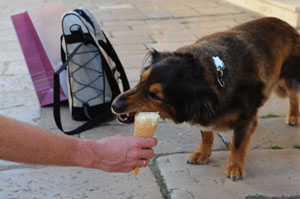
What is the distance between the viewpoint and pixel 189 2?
402 inches

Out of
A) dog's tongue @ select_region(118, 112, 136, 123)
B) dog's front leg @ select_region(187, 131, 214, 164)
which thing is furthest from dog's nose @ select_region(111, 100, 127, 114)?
dog's tongue @ select_region(118, 112, 136, 123)

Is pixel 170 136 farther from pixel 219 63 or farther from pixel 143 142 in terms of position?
pixel 143 142

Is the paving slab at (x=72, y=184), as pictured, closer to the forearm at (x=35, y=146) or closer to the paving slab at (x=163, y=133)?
the paving slab at (x=163, y=133)

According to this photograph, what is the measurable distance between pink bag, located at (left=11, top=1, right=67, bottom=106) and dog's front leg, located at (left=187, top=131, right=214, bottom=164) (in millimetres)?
1690

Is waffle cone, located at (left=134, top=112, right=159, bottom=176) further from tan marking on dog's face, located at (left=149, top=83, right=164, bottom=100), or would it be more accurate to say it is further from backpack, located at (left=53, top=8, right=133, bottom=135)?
backpack, located at (left=53, top=8, right=133, bottom=135)

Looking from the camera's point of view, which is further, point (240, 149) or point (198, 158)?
point (198, 158)

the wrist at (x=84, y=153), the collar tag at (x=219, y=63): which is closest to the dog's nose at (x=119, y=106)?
the wrist at (x=84, y=153)

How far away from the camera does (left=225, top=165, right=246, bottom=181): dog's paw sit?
2906mm

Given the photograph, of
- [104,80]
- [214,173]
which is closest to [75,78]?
[104,80]

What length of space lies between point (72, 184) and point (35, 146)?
1.23 meters

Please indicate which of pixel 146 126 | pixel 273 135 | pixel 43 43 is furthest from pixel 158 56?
pixel 43 43

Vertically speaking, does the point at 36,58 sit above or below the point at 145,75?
below

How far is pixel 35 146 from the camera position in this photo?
1.72m

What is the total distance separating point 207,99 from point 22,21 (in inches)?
100
